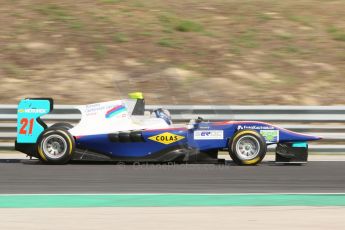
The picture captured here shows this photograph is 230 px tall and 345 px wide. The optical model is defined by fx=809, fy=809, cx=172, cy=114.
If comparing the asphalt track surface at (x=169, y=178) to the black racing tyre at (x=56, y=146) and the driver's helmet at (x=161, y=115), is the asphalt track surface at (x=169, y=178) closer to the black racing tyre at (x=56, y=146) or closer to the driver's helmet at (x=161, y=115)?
the black racing tyre at (x=56, y=146)

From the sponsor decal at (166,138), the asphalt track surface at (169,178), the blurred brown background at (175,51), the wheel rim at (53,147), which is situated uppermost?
the blurred brown background at (175,51)

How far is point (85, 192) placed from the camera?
28.1ft

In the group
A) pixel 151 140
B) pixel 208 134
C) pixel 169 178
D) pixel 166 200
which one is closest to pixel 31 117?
pixel 151 140

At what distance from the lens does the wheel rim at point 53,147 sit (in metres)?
11.4

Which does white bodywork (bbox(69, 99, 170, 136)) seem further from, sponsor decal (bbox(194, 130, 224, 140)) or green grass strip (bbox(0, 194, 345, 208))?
green grass strip (bbox(0, 194, 345, 208))

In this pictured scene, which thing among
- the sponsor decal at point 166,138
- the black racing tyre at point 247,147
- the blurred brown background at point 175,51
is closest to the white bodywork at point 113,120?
the sponsor decal at point 166,138

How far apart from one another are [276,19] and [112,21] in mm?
3839

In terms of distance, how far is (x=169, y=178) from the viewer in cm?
985

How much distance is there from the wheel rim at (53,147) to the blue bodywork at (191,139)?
322 mm

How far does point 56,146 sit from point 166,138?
1570 mm

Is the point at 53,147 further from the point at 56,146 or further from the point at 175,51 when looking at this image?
the point at 175,51

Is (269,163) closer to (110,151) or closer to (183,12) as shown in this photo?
(110,151)

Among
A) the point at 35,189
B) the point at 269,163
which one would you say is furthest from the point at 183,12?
the point at 35,189

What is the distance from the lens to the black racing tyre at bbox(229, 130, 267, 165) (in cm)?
1123
